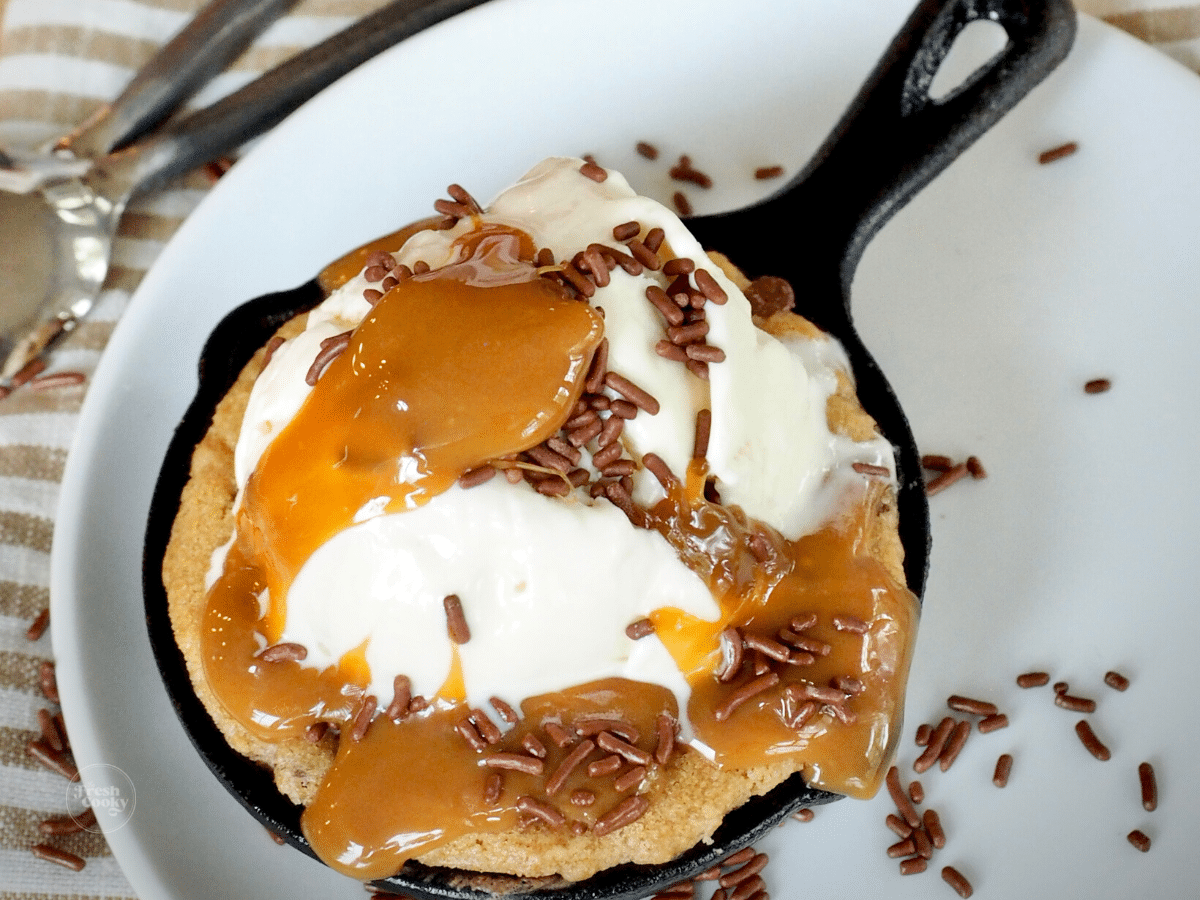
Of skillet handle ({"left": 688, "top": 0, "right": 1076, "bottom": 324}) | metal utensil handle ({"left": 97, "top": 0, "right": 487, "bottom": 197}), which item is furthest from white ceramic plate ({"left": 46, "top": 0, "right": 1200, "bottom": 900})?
skillet handle ({"left": 688, "top": 0, "right": 1076, "bottom": 324})

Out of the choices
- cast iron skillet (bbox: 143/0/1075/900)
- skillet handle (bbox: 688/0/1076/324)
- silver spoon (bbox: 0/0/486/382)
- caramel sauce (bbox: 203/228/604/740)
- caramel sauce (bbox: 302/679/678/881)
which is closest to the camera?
caramel sauce (bbox: 203/228/604/740)

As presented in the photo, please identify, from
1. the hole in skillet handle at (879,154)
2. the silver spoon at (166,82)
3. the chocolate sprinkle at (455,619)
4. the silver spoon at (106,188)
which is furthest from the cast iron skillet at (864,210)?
the silver spoon at (166,82)

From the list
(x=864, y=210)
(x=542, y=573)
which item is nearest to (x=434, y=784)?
(x=542, y=573)

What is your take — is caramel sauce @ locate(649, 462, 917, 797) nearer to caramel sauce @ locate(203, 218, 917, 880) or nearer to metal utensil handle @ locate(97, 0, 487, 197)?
caramel sauce @ locate(203, 218, 917, 880)

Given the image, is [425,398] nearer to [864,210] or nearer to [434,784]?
[434,784]

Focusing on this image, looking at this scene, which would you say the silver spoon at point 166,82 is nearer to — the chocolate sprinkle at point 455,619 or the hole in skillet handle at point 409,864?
the hole in skillet handle at point 409,864

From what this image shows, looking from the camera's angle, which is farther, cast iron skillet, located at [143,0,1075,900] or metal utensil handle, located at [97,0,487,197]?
metal utensil handle, located at [97,0,487,197]
